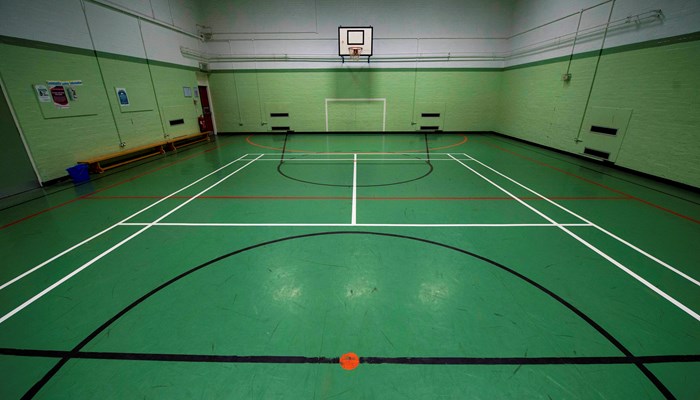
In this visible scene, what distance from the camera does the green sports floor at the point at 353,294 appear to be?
207 centimetres

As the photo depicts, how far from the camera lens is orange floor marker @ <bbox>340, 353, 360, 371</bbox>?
215 centimetres

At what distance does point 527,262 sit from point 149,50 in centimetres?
1266

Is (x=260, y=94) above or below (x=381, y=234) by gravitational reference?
above

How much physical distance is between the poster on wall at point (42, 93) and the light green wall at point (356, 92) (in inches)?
303

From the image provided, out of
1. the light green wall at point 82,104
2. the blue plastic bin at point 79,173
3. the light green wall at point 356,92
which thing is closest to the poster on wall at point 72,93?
the light green wall at point 82,104

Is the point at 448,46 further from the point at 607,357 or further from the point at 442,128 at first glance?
the point at 607,357

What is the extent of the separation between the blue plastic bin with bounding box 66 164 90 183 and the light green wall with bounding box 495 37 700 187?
546 inches

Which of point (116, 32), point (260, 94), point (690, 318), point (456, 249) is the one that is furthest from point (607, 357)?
point (260, 94)

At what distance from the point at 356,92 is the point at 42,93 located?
35.4 ft

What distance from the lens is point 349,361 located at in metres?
2.19

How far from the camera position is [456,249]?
372cm

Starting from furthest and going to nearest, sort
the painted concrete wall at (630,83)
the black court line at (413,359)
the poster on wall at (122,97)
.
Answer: the poster on wall at (122,97)
the painted concrete wall at (630,83)
the black court line at (413,359)

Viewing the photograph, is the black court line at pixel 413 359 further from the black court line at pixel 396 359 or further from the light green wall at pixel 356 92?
the light green wall at pixel 356 92

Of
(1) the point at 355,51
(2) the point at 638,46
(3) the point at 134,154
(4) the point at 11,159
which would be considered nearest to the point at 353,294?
(4) the point at 11,159
